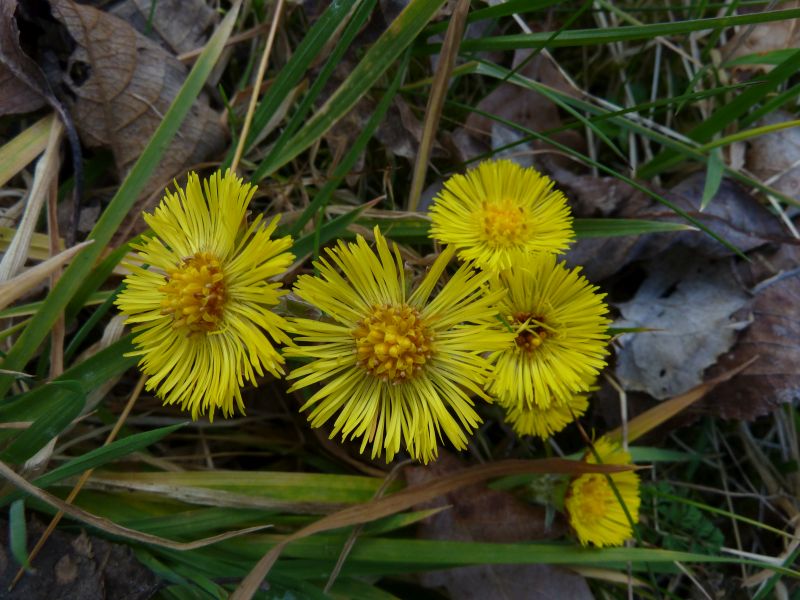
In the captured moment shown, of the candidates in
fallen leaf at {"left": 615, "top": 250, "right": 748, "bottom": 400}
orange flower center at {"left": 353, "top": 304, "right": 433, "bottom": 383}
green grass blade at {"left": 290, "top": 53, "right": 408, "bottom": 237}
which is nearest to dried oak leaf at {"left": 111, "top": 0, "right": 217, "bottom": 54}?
green grass blade at {"left": 290, "top": 53, "right": 408, "bottom": 237}

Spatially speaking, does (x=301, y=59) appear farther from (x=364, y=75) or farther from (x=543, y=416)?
(x=543, y=416)

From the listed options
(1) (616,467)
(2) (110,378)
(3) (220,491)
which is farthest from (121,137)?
(1) (616,467)

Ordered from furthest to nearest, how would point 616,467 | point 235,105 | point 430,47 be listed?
point 235,105
point 430,47
point 616,467

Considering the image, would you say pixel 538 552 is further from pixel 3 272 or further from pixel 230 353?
pixel 3 272

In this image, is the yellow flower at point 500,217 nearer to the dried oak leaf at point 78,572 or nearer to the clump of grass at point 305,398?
the clump of grass at point 305,398

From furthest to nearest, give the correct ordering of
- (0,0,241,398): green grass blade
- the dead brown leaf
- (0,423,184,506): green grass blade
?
the dead brown leaf, (0,0,241,398): green grass blade, (0,423,184,506): green grass blade

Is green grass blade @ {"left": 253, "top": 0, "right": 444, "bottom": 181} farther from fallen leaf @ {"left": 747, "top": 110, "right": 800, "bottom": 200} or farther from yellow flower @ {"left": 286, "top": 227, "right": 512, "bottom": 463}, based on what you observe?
fallen leaf @ {"left": 747, "top": 110, "right": 800, "bottom": 200}
